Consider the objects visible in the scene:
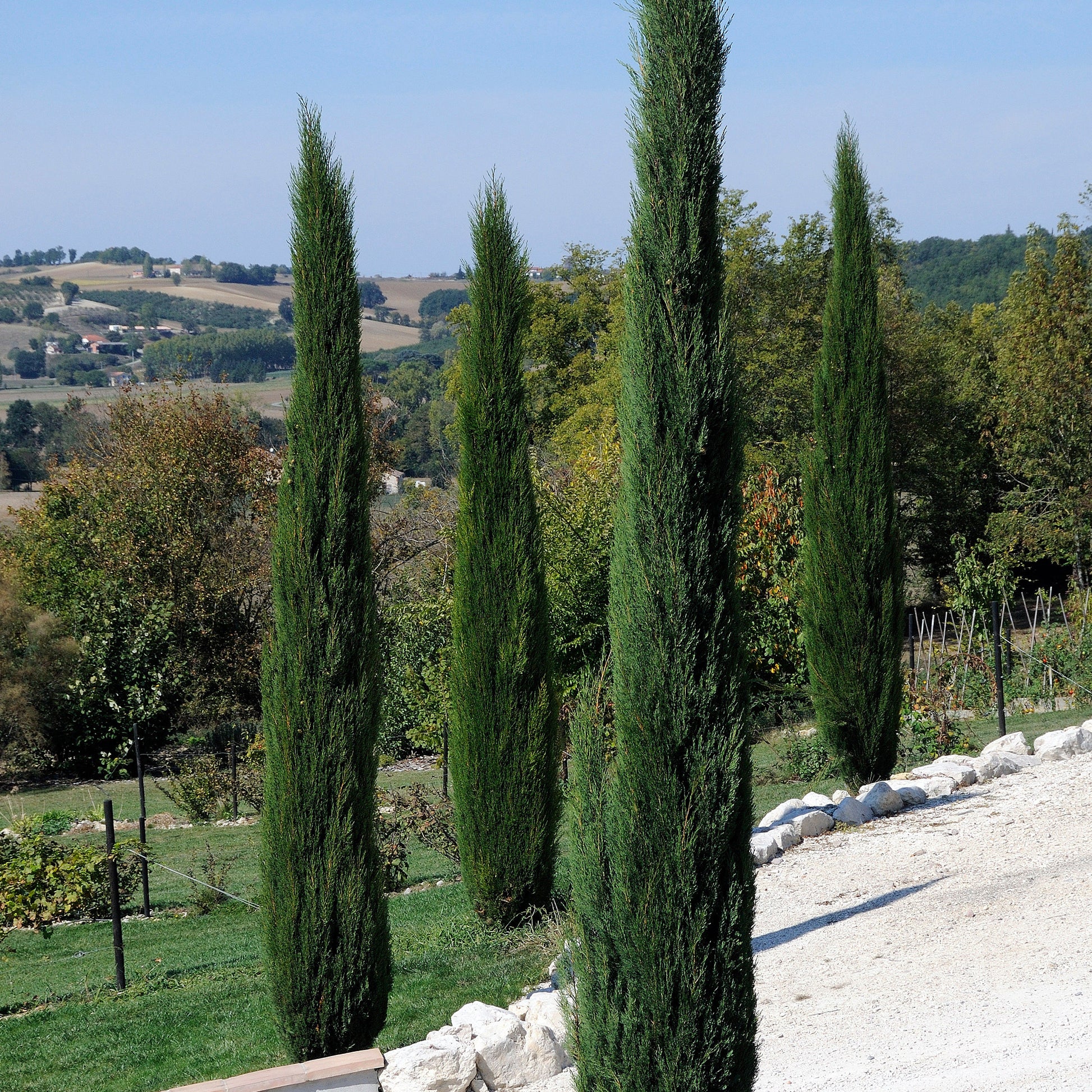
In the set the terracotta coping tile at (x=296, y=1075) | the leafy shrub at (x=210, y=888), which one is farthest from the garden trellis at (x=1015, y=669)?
the terracotta coping tile at (x=296, y=1075)

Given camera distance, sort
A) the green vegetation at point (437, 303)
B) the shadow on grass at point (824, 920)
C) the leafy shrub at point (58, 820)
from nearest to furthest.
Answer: the shadow on grass at point (824, 920), the leafy shrub at point (58, 820), the green vegetation at point (437, 303)

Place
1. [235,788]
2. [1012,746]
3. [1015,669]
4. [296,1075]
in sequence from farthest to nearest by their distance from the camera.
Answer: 1. [1015,669]
2. [235,788]
3. [1012,746]
4. [296,1075]

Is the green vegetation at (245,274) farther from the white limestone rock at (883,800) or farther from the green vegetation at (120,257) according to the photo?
the white limestone rock at (883,800)

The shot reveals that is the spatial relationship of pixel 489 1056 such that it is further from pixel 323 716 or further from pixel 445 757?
pixel 445 757

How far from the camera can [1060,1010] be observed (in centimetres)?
491

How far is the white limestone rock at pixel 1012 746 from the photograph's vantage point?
10.1 metres

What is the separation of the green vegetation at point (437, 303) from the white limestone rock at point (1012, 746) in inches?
2812

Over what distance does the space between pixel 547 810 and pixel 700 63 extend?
16.8 feet

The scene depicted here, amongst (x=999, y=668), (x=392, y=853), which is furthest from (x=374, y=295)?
(x=392, y=853)

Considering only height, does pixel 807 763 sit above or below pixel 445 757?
above

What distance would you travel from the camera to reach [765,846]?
8195mm

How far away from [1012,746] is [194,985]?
7.82 metres

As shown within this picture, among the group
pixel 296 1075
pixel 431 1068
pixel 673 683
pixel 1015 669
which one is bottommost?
pixel 1015 669

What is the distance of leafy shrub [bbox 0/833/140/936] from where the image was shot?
7953 mm
